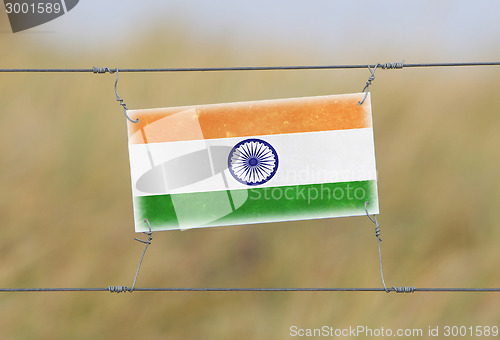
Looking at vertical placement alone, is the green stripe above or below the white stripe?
below

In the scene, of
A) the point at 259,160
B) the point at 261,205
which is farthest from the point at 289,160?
the point at 261,205

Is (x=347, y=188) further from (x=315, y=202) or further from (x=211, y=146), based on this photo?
(x=211, y=146)

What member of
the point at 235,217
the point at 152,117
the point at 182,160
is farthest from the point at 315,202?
the point at 152,117

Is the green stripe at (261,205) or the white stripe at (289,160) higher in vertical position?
the white stripe at (289,160)

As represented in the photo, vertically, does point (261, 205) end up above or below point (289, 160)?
below

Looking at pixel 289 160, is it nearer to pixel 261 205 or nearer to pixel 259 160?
pixel 259 160
